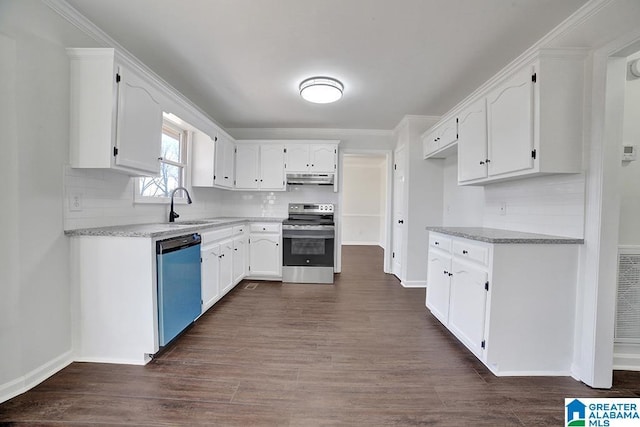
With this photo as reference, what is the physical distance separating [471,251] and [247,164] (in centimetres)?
341

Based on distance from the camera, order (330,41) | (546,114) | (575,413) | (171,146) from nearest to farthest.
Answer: (575,413)
(546,114)
(330,41)
(171,146)

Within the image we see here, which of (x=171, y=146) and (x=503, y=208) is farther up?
(x=171, y=146)

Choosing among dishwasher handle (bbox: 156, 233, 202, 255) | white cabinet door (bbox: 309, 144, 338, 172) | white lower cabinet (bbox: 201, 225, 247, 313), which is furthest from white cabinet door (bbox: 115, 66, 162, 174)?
white cabinet door (bbox: 309, 144, 338, 172)

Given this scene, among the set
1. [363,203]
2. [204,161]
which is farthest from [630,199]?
[363,203]

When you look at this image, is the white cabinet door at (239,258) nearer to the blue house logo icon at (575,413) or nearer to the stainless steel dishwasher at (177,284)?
the stainless steel dishwasher at (177,284)

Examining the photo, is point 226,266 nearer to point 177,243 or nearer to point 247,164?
point 177,243

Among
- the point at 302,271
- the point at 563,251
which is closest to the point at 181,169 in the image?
the point at 302,271

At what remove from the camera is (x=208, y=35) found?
201 cm

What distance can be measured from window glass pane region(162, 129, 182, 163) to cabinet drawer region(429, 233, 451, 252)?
3148mm

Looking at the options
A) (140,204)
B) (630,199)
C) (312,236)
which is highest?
(630,199)

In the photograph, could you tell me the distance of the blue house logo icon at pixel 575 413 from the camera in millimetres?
1372

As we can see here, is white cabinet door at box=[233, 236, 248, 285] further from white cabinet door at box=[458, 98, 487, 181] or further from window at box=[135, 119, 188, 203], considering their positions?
white cabinet door at box=[458, 98, 487, 181]

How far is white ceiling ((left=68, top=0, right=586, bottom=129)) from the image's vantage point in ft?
5.63

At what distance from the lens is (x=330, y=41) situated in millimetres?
2062
